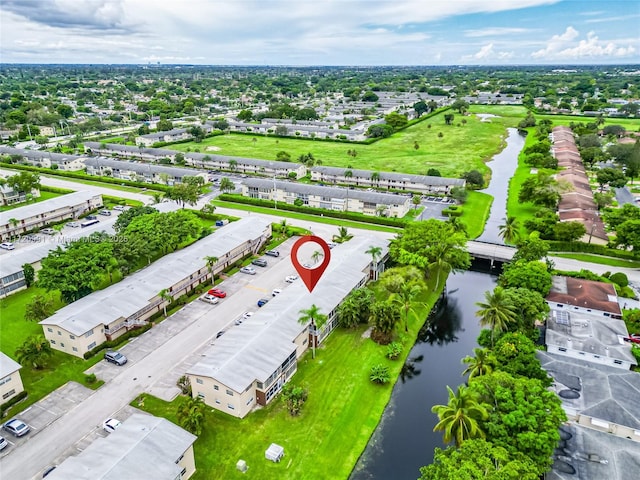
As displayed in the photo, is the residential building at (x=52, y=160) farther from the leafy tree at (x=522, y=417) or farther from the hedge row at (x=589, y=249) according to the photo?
the leafy tree at (x=522, y=417)

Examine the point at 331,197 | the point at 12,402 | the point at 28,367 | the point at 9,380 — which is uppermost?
the point at 331,197

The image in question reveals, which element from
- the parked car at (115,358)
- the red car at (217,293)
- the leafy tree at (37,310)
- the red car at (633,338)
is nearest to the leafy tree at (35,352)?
the parked car at (115,358)

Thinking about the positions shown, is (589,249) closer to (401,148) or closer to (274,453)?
(274,453)

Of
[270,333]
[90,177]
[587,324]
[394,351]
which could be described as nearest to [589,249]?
[587,324]

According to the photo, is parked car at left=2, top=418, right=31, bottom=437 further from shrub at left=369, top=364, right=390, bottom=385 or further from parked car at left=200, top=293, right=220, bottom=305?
shrub at left=369, top=364, right=390, bottom=385

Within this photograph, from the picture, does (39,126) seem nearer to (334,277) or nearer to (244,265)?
(244,265)

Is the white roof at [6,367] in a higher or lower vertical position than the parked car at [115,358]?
higher

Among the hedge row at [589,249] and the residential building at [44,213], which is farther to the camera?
the residential building at [44,213]
